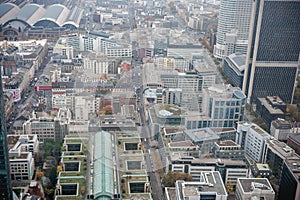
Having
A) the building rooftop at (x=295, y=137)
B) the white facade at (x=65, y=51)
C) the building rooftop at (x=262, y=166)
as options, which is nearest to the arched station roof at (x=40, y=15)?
the white facade at (x=65, y=51)

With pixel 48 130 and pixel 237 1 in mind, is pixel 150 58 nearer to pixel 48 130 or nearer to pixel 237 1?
Result: pixel 237 1

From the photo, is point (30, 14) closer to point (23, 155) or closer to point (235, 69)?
point (235, 69)

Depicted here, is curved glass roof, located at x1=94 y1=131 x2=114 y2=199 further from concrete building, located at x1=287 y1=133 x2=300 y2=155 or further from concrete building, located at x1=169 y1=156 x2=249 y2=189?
concrete building, located at x1=287 y1=133 x2=300 y2=155

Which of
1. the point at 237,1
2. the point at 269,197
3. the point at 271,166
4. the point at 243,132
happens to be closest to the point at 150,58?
the point at 237,1

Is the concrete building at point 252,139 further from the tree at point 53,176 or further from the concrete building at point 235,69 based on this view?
the tree at point 53,176

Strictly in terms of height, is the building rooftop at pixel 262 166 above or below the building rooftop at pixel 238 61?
below

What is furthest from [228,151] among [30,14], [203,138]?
[30,14]
